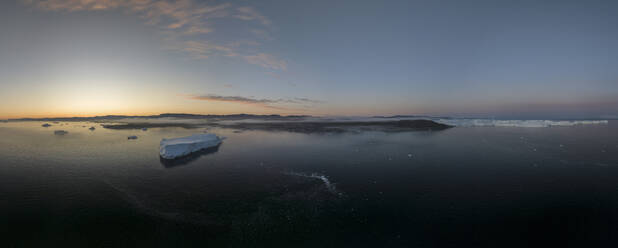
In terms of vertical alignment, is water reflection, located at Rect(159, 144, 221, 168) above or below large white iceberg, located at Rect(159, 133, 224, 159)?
below

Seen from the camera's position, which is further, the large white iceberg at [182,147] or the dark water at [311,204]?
the large white iceberg at [182,147]

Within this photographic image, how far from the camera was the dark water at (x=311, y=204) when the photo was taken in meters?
9.12

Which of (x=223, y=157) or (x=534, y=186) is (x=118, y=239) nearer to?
(x=223, y=157)

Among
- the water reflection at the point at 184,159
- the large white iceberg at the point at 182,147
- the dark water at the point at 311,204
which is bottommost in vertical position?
the dark water at the point at 311,204

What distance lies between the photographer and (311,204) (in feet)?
39.4

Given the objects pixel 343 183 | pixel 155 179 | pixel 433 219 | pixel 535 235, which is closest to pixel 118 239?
pixel 155 179

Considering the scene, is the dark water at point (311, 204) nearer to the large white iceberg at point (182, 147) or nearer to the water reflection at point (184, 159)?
the water reflection at point (184, 159)

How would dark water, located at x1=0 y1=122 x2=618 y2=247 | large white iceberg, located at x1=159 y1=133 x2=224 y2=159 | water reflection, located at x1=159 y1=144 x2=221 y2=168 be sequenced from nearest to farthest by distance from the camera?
dark water, located at x1=0 y1=122 x2=618 y2=247 < water reflection, located at x1=159 y1=144 x2=221 y2=168 < large white iceberg, located at x1=159 y1=133 x2=224 y2=159

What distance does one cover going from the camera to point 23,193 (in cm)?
1341

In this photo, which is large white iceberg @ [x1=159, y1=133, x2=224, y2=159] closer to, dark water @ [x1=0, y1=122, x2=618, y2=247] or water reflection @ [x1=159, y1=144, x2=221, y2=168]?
water reflection @ [x1=159, y1=144, x2=221, y2=168]

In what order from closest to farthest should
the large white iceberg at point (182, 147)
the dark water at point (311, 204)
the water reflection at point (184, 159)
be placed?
the dark water at point (311, 204), the water reflection at point (184, 159), the large white iceberg at point (182, 147)

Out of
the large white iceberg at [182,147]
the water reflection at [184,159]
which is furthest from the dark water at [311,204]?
the large white iceberg at [182,147]

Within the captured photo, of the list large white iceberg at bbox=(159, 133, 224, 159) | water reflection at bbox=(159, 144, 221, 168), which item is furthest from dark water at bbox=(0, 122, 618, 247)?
Result: large white iceberg at bbox=(159, 133, 224, 159)

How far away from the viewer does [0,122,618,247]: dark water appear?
912 centimetres
